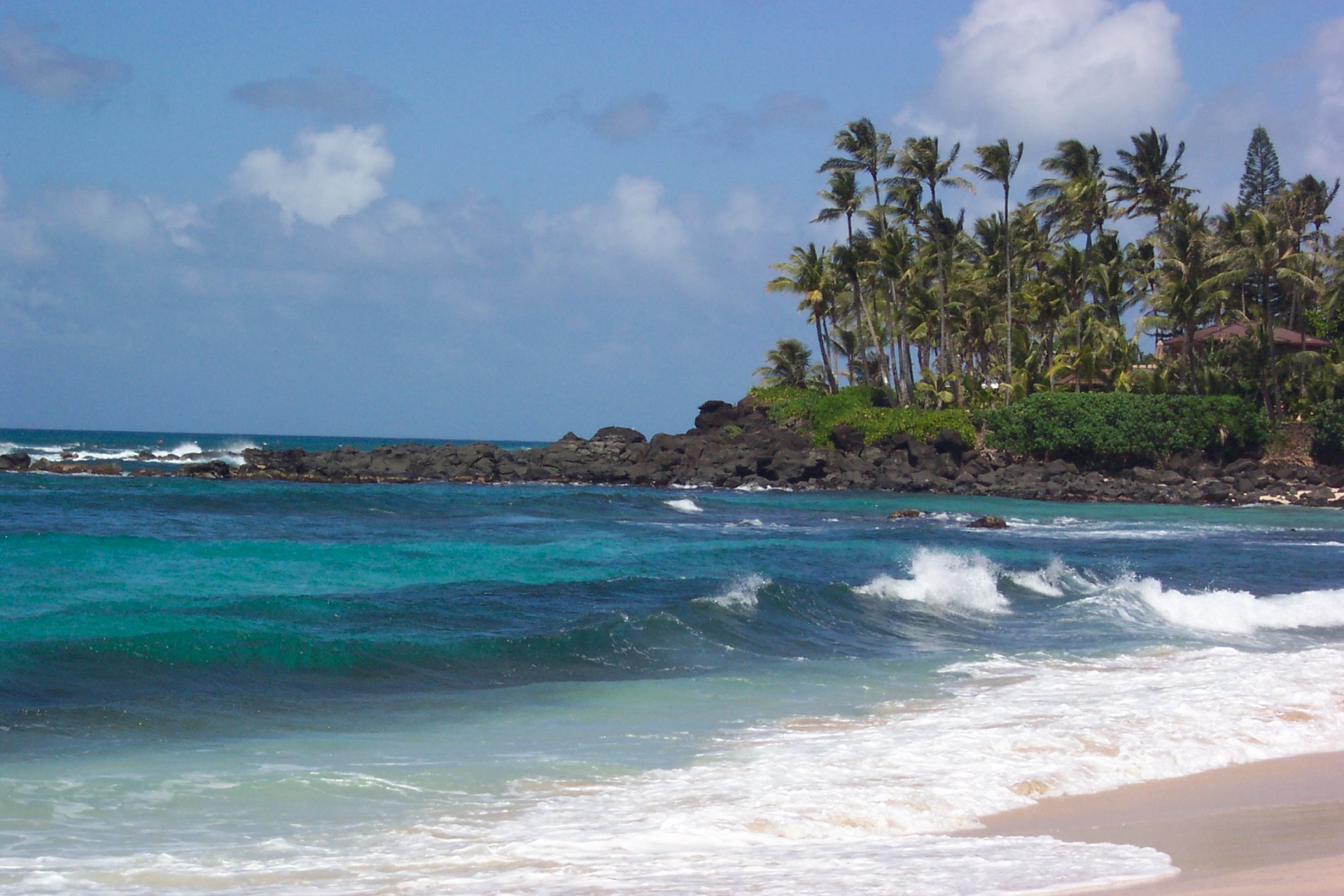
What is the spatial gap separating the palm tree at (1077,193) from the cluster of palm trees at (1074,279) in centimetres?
7

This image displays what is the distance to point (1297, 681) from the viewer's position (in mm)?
9617

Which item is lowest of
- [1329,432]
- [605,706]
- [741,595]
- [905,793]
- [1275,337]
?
[605,706]

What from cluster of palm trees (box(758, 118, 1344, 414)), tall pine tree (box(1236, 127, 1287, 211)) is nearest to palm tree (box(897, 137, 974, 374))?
cluster of palm trees (box(758, 118, 1344, 414))

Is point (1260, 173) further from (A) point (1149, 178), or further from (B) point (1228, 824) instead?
(B) point (1228, 824)

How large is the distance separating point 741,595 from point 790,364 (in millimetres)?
52159

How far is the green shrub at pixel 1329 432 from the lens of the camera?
40844mm

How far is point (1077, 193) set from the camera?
4525 centimetres

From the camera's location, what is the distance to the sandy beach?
15.1ft

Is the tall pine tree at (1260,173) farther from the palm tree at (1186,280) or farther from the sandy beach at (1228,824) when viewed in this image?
the sandy beach at (1228,824)

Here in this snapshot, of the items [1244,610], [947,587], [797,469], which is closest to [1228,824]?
[1244,610]

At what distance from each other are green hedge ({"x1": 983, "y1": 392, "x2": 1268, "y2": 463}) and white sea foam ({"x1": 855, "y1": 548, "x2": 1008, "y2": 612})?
28261 millimetres

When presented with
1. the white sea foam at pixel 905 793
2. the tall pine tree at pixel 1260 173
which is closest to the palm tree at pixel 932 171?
the tall pine tree at pixel 1260 173

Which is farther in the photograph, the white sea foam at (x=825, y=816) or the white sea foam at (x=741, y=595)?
the white sea foam at (x=741, y=595)

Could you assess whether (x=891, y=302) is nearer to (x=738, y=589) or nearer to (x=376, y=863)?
(x=738, y=589)
